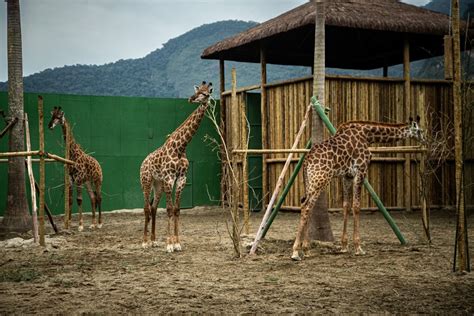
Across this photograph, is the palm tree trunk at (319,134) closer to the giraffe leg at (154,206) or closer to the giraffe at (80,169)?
the giraffe leg at (154,206)

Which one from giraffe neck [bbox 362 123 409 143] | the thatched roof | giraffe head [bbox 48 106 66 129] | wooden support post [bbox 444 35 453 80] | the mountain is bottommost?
giraffe neck [bbox 362 123 409 143]

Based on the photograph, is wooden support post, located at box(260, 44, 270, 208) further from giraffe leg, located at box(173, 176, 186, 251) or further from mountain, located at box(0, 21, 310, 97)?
mountain, located at box(0, 21, 310, 97)

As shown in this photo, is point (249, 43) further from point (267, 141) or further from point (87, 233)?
point (87, 233)

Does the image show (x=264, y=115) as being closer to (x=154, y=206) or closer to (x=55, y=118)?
(x=55, y=118)

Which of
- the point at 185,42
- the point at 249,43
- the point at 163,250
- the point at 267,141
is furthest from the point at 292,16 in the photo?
the point at 185,42

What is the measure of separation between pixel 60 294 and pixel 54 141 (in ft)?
30.6

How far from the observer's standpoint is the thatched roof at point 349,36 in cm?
1337

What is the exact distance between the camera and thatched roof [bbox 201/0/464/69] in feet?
43.9

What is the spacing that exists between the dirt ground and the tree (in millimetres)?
1461

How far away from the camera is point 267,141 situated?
49.3 ft

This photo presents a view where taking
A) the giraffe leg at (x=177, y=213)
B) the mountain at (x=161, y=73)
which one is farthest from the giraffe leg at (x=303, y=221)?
the mountain at (x=161, y=73)

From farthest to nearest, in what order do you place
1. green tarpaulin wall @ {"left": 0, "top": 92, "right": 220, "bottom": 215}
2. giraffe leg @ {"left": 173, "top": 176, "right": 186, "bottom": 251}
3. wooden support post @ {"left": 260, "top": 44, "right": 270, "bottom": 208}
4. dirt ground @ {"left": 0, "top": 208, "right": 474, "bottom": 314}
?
wooden support post @ {"left": 260, "top": 44, "right": 270, "bottom": 208}, green tarpaulin wall @ {"left": 0, "top": 92, "right": 220, "bottom": 215}, giraffe leg @ {"left": 173, "top": 176, "right": 186, "bottom": 251}, dirt ground @ {"left": 0, "top": 208, "right": 474, "bottom": 314}

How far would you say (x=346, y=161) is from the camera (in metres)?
7.90

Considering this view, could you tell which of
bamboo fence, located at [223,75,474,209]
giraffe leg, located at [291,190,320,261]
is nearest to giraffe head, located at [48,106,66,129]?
bamboo fence, located at [223,75,474,209]
